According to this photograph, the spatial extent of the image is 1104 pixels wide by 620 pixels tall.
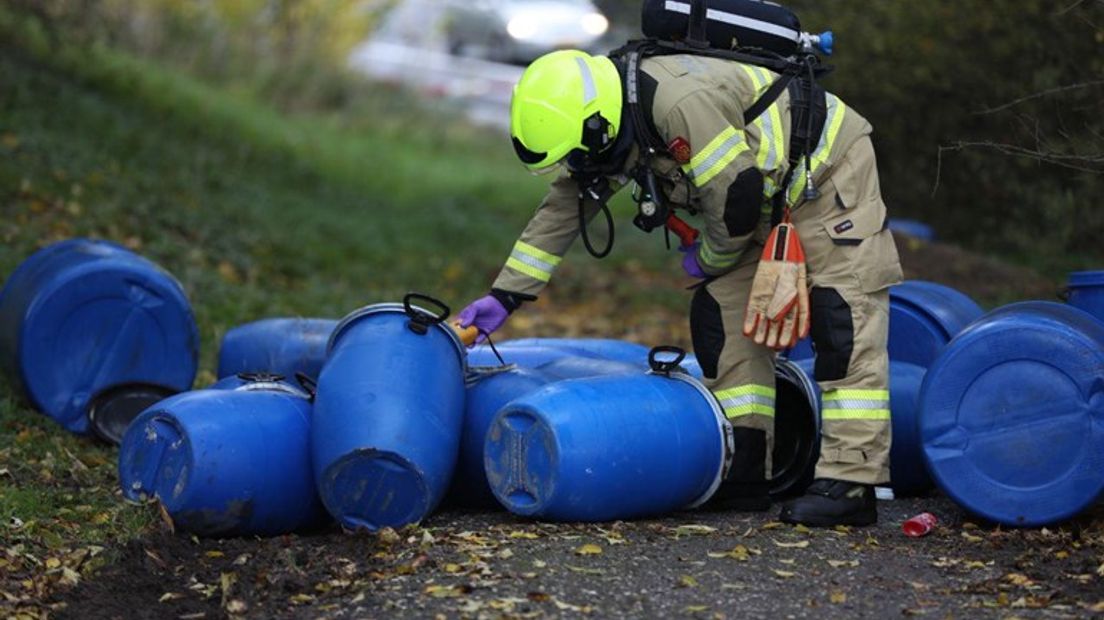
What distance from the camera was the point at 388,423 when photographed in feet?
16.2

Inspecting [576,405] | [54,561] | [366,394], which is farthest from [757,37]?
[54,561]

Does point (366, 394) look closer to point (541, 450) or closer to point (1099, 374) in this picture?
point (541, 450)

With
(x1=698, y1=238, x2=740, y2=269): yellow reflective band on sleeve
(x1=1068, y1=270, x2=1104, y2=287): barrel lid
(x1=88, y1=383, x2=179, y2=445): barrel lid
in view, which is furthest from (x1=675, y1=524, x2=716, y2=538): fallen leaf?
(x1=88, y1=383, x2=179, y2=445): barrel lid

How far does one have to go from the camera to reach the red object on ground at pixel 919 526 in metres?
5.12

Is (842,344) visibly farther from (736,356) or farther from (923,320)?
(923,320)

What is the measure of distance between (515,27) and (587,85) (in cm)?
1453

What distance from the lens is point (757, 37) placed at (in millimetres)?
5504

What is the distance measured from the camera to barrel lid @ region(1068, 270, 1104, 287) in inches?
215

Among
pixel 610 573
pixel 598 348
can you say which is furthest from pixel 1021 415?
pixel 598 348

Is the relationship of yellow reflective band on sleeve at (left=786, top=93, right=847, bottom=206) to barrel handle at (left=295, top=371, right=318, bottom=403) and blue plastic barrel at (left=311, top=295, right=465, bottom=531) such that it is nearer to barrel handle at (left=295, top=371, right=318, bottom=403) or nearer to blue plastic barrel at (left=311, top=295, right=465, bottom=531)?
blue plastic barrel at (left=311, top=295, right=465, bottom=531)

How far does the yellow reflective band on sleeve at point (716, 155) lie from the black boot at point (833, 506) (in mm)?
1121

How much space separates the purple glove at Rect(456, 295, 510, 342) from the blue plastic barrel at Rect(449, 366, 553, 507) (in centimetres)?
23

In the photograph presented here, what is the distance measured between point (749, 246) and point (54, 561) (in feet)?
8.45

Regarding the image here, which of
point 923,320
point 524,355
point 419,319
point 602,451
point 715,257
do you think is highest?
point 715,257
